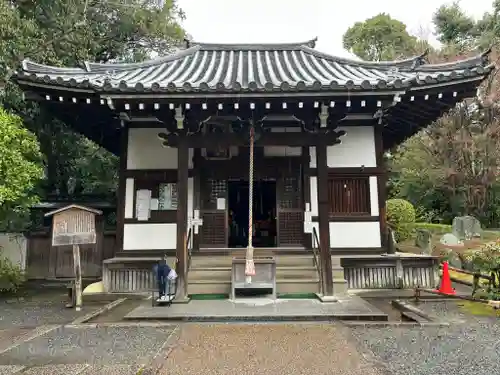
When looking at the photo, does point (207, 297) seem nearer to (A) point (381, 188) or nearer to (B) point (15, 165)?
(A) point (381, 188)

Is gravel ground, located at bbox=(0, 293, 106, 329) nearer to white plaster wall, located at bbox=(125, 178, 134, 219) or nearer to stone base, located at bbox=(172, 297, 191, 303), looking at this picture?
stone base, located at bbox=(172, 297, 191, 303)

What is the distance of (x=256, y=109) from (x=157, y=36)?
11.6m

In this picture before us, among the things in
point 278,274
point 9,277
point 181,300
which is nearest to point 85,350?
point 181,300

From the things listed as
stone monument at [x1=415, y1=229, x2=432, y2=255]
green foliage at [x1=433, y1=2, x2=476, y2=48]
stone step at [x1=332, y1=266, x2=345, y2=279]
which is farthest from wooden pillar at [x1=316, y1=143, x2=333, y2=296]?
green foliage at [x1=433, y1=2, x2=476, y2=48]

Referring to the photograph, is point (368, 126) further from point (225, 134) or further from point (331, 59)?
point (225, 134)

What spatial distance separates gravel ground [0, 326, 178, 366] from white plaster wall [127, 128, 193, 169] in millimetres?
4394

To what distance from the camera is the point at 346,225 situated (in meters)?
9.02

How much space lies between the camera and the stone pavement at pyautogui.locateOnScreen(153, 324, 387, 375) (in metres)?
3.97

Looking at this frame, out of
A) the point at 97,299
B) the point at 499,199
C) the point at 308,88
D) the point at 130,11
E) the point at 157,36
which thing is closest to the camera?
the point at 308,88

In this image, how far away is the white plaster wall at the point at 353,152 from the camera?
917 centimetres

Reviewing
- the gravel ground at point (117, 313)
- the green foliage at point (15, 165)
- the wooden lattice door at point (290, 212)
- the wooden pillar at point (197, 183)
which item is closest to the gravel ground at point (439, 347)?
the wooden lattice door at point (290, 212)

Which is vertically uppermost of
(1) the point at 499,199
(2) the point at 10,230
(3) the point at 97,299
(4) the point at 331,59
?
(4) the point at 331,59

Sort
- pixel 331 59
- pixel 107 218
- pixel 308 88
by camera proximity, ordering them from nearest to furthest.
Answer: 1. pixel 308 88
2. pixel 331 59
3. pixel 107 218

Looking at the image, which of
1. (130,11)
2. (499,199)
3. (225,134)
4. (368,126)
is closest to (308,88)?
(225,134)
